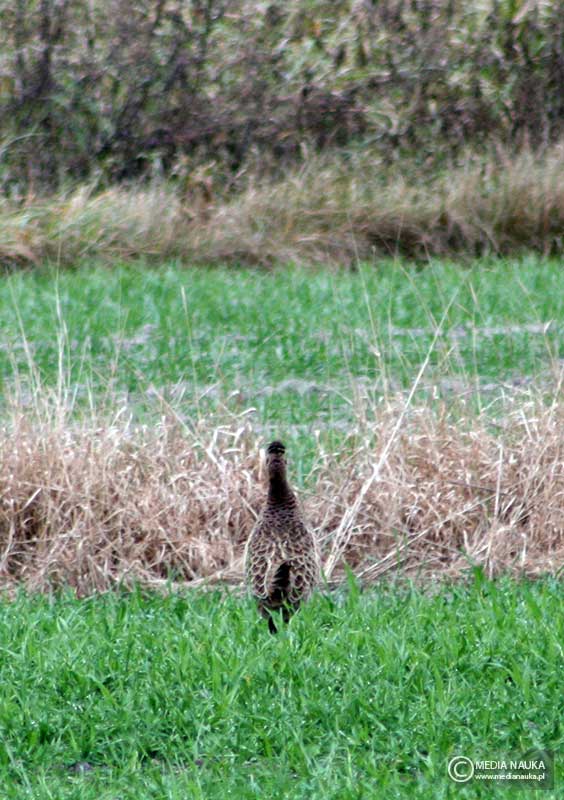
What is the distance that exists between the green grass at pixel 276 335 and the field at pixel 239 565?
0.14 feet

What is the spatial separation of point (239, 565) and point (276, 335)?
4.10 meters

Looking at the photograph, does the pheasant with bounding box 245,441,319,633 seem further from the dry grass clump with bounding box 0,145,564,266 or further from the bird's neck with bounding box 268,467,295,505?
the dry grass clump with bounding box 0,145,564,266

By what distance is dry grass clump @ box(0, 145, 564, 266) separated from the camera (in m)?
13.3

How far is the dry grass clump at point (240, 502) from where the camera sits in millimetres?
6309

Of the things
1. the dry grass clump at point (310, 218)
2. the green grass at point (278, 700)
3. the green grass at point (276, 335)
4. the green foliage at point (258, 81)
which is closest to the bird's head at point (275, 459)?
the green grass at point (278, 700)

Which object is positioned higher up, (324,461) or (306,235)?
(324,461)

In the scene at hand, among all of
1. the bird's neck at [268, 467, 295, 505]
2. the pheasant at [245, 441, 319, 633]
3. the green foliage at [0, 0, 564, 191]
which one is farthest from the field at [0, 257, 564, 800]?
the green foliage at [0, 0, 564, 191]

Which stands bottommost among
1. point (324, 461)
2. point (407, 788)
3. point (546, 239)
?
point (546, 239)

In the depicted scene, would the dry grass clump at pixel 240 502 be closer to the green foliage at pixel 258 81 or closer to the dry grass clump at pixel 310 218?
the dry grass clump at pixel 310 218

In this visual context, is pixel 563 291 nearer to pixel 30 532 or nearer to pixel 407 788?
pixel 30 532

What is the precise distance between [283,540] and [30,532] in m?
1.92

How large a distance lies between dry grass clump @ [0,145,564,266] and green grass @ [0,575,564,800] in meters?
8.29

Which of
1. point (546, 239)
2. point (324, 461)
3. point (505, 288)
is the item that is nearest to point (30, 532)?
point (324, 461)

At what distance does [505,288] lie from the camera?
11.4 metres
